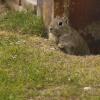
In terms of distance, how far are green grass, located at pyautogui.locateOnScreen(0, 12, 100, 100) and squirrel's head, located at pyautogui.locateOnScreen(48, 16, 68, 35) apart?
14.4 inches

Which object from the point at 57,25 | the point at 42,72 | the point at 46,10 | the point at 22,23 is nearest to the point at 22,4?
the point at 22,23

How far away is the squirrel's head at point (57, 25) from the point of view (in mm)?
10062

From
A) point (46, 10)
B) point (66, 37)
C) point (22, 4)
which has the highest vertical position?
point (46, 10)

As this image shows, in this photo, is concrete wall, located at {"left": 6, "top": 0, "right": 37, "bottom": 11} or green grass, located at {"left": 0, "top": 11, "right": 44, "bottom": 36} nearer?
green grass, located at {"left": 0, "top": 11, "right": 44, "bottom": 36}

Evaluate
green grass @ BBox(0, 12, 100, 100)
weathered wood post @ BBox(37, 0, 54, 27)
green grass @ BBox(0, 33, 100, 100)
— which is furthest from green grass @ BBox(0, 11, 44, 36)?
green grass @ BBox(0, 33, 100, 100)

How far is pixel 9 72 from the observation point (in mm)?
7590

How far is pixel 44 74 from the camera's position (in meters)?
7.43

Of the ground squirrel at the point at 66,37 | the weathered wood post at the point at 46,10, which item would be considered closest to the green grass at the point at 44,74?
the ground squirrel at the point at 66,37

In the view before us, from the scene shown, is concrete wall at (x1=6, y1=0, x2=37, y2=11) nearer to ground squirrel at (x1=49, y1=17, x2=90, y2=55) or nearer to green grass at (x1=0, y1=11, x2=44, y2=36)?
green grass at (x1=0, y1=11, x2=44, y2=36)

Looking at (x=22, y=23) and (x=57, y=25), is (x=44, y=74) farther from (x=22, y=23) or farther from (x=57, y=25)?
(x=22, y=23)

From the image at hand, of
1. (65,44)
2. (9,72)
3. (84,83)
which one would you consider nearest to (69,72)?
(84,83)

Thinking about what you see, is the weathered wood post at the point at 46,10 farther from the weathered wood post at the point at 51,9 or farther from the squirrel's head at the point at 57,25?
the squirrel's head at the point at 57,25

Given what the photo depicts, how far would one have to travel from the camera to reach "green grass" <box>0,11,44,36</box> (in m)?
10.7

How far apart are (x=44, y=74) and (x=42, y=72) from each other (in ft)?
0.22
